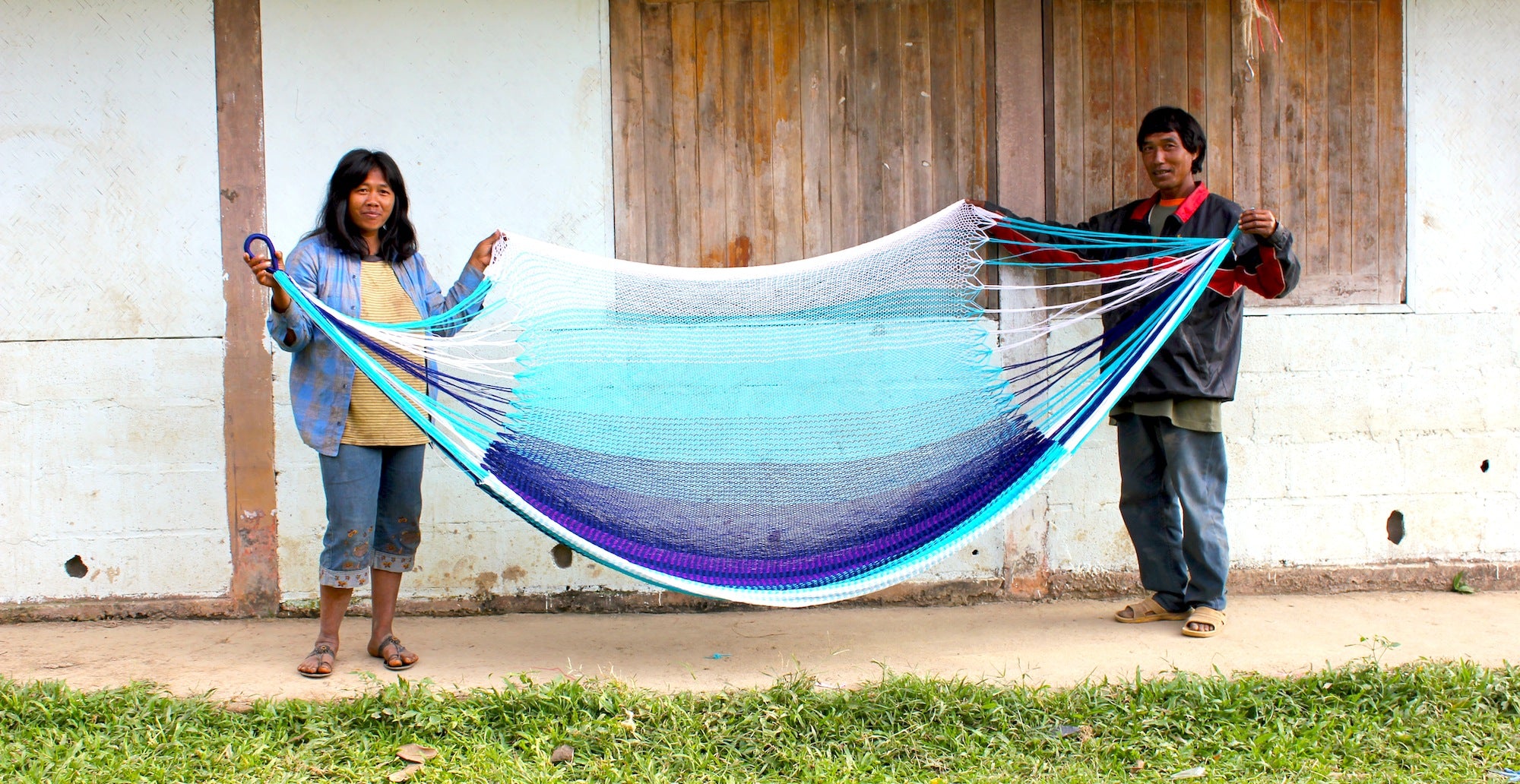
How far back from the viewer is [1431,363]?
361 cm

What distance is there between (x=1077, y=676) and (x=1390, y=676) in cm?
75

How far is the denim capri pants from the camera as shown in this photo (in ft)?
8.82

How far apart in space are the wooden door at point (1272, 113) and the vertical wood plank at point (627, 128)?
1324mm

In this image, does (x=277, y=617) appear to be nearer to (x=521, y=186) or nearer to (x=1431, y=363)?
(x=521, y=186)

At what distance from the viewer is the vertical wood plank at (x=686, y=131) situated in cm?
342

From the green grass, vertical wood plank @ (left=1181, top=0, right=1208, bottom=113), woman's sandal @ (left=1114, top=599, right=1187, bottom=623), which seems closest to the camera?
the green grass

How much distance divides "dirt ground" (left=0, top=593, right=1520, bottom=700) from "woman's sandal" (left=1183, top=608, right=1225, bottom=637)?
30mm

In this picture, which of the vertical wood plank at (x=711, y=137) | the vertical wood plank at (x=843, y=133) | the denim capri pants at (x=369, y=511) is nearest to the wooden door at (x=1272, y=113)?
the vertical wood plank at (x=843, y=133)

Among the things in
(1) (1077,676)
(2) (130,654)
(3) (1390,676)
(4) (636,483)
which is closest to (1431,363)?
(3) (1390,676)

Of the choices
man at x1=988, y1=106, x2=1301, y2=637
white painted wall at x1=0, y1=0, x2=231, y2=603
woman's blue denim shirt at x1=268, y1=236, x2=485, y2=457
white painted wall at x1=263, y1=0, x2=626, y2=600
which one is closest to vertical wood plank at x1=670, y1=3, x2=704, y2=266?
white painted wall at x1=263, y1=0, x2=626, y2=600

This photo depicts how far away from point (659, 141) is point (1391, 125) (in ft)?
7.92

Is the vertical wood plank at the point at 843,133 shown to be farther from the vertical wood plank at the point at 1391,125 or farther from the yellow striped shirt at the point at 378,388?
the vertical wood plank at the point at 1391,125

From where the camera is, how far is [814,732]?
243 centimetres

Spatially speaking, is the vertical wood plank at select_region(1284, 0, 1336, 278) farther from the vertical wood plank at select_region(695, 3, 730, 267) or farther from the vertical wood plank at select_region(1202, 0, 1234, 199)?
the vertical wood plank at select_region(695, 3, 730, 267)
